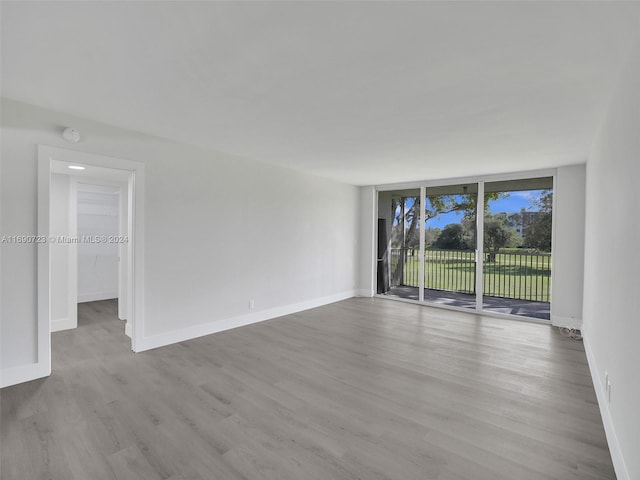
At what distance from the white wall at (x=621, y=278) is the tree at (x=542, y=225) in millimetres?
2547

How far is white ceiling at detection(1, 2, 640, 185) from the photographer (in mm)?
1562

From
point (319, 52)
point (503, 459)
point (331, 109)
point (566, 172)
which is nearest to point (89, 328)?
point (331, 109)

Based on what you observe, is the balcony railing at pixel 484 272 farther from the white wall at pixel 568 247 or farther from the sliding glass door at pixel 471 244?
the white wall at pixel 568 247

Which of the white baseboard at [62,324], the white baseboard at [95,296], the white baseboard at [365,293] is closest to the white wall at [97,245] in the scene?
the white baseboard at [95,296]

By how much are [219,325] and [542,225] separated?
5.17 metres

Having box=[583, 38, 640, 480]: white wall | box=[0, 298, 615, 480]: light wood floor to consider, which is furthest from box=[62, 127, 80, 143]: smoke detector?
box=[583, 38, 640, 480]: white wall

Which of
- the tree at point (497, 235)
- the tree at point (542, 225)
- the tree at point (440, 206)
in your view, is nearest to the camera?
the tree at point (542, 225)

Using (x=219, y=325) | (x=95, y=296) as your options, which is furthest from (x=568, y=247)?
(x=95, y=296)

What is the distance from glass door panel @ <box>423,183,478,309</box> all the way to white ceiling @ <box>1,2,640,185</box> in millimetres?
2355

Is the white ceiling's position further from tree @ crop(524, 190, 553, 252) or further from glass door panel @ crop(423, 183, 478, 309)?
glass door panel @ crop(423, 183, 478, 309)

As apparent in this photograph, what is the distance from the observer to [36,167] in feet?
9.13

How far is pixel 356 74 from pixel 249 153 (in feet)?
8.03

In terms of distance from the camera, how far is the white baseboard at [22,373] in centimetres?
266

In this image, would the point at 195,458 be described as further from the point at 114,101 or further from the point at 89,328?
the point at 89,328
